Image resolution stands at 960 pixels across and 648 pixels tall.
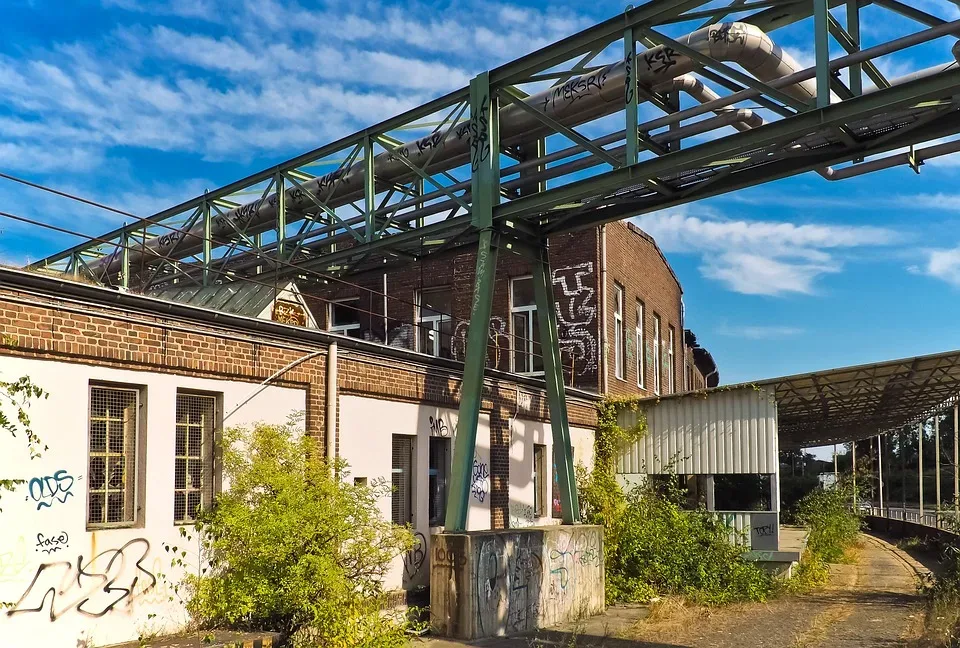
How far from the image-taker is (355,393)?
12.5m

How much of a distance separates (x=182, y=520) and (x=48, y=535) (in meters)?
1.72

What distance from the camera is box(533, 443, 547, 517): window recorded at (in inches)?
692

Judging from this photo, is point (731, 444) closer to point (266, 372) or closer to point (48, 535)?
point (266, 372)

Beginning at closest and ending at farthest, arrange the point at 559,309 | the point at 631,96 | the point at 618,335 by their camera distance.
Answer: the point at 631,96 → the point at 559,309 → the point at 618,335

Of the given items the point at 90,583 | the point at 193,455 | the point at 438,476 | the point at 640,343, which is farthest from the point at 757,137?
the point at 640,343

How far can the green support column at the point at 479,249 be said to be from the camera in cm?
1316

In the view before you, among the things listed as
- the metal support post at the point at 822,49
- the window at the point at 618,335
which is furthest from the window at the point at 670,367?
the metal support post at the point at 822,49

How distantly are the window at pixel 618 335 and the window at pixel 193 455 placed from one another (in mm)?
13513

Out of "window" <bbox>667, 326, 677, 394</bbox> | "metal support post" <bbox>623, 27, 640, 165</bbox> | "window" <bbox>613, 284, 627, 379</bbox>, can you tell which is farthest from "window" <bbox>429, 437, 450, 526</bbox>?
"window" <bbox>667, 326, 677, 394</bbox>

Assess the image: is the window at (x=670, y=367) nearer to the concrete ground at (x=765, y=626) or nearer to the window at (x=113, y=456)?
the concrete ground at (x=765, y=626)

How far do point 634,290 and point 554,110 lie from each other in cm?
1166

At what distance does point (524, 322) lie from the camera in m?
22.5

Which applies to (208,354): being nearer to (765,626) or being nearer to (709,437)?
(765,626)

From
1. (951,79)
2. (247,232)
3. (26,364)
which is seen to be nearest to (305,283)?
(247,232)
